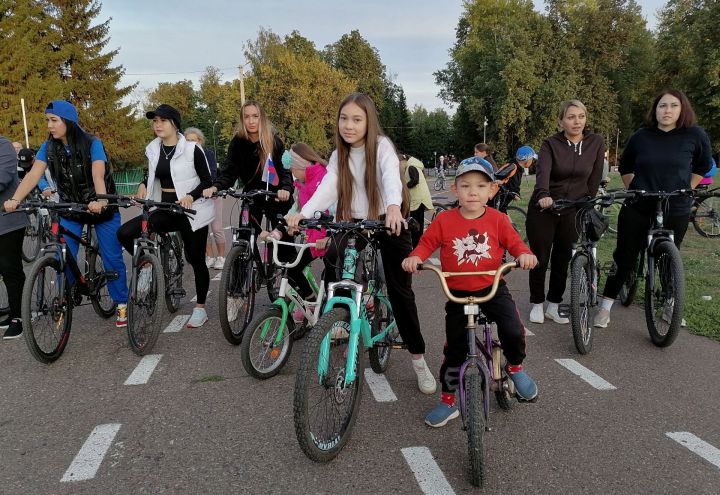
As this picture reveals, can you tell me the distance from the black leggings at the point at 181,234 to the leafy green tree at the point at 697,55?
39.9m

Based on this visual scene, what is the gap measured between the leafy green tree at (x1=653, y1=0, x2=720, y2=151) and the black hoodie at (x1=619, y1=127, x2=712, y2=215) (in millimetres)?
37341

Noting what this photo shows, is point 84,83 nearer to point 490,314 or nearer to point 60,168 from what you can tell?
point 60,168

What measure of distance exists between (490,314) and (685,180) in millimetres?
2989

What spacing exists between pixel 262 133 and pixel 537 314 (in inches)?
134

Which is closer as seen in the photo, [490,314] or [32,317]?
[490,314]

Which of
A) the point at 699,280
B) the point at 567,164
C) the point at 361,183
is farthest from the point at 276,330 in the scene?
the point at 699,280

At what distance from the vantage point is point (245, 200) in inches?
209

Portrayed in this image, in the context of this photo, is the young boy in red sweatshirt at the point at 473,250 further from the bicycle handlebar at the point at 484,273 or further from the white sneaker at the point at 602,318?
the white sneaker at the point at 602,318

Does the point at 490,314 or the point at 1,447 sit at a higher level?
the point at 490,314

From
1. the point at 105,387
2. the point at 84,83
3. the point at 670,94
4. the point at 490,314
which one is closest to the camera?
the point at 490,314

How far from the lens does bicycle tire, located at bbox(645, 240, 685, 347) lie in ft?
14.8

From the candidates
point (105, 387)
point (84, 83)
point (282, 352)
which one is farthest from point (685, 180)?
point (84, 83)

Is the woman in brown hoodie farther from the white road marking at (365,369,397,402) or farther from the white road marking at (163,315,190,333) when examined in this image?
the white road marking at (163,315,190,333)

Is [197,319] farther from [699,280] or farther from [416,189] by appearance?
[699,280]
